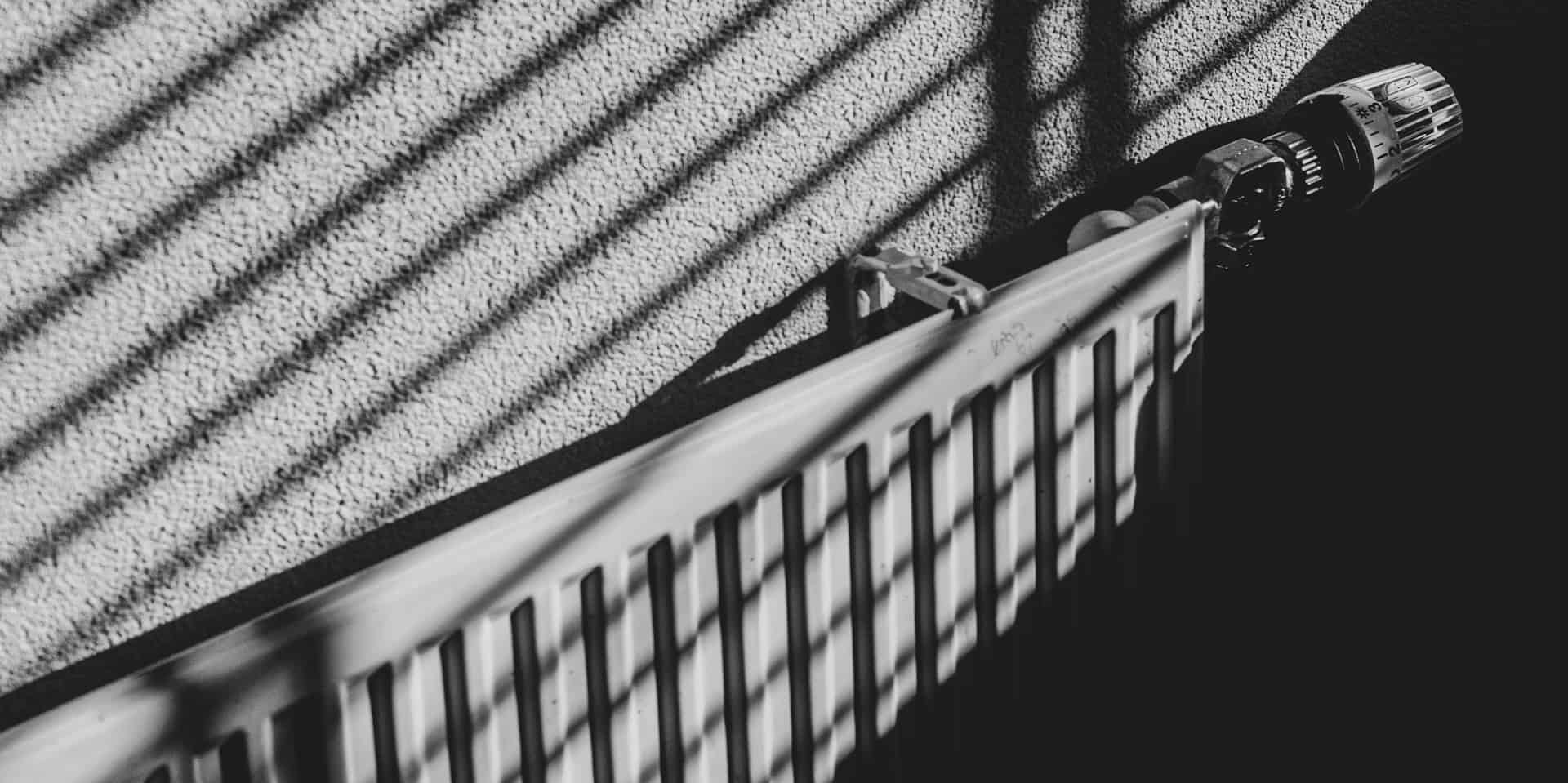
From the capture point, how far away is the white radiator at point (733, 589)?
675 millimetres

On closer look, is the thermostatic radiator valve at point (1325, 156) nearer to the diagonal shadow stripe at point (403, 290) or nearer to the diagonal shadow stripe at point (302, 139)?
the diagonal shadow stripe at point (403, 290)

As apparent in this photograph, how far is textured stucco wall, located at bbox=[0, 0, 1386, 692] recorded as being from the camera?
0.72m

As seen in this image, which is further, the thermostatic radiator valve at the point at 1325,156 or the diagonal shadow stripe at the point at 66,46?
the thermostatic radiator valve at the point at 1325,156

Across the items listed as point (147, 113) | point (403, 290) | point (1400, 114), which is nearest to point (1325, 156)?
point (1400, 114)

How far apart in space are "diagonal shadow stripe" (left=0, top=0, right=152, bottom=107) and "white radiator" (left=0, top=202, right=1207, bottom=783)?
258 millimetres

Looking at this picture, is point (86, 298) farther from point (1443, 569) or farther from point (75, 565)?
point (1443, 569)

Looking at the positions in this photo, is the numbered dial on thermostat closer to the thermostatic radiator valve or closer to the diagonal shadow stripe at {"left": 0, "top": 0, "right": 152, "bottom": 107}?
the thermostatic radiator valve

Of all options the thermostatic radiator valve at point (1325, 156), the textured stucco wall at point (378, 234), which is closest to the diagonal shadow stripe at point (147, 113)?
the textured stucco wall at point (378, 234)

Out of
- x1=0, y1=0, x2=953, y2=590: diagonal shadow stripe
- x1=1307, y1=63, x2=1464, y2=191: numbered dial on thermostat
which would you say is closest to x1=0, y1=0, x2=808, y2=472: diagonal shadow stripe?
x1=0, y1=0, x2=953, y2=590: diagonal shadow stripe

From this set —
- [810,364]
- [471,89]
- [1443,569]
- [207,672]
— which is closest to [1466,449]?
[1443,569]

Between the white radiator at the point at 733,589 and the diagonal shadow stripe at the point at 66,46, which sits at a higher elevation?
the diagonal shadow stripe at the point at 66,46

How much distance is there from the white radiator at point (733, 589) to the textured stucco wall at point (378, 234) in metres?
0.13

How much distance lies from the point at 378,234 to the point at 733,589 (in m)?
0.26

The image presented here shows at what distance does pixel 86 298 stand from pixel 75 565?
13 cm
